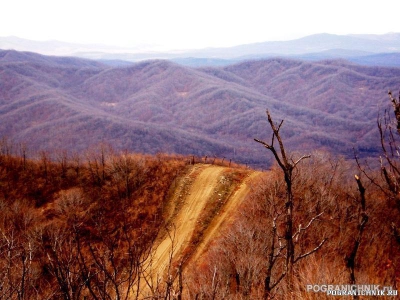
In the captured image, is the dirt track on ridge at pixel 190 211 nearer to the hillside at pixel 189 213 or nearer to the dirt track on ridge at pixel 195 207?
the dirt track on ridge at pixel 195 207

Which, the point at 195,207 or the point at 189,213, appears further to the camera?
the point at 195,207

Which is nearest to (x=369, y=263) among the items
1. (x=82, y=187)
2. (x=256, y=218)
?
(x=256, y=218)

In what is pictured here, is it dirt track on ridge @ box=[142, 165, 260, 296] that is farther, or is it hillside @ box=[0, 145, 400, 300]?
dirt track on ridge @ box=[142, 165, 260, 296]

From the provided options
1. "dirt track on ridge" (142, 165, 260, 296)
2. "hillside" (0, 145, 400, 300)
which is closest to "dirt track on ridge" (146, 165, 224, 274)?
"dirt track on ridge" (142, 165, 260, 296)

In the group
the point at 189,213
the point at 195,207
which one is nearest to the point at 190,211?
the point at 189,213

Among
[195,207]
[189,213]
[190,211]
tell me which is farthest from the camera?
[195,207]

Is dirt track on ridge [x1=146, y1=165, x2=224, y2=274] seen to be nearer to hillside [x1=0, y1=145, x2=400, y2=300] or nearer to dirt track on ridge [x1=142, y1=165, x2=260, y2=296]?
dirt track on ridge [x1=142, y1=165, x2=260, y2=296]

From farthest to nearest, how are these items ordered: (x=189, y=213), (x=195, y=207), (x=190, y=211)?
(x=195, y=207) < (x=190, y=211) < (x=189, y=213)

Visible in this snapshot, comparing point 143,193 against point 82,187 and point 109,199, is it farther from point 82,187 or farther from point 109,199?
point 82,187

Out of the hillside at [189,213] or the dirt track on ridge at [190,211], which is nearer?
the hillside at [189,213]

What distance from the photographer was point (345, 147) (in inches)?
7067

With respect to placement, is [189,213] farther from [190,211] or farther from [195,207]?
[195,207]

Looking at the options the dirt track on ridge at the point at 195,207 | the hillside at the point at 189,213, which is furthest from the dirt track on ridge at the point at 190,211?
the hillside at the point at 189,213

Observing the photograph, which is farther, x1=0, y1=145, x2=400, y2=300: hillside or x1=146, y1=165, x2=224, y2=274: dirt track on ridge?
x1=146, y1=165, x2=224, y2=274: dirt track on ridge
